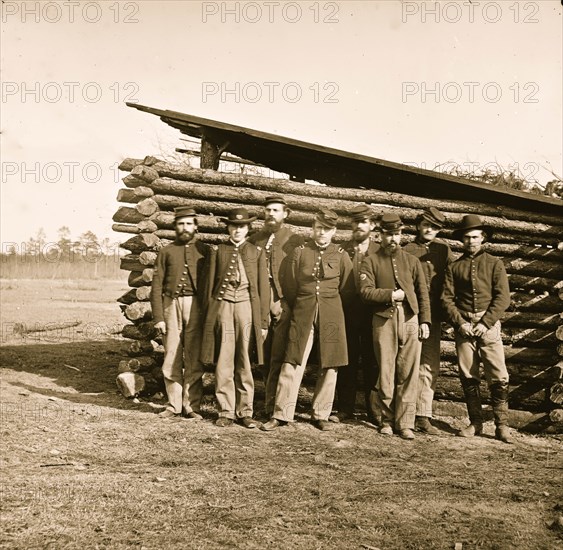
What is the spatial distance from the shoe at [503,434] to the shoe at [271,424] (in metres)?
2.40

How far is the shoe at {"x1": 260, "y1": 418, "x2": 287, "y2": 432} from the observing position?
271 inches

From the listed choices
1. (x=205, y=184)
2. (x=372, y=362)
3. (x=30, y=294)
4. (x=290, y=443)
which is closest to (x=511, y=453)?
(x=372, y=362)

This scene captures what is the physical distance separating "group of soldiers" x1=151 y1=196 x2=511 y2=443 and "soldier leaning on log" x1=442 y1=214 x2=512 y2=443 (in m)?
0.01

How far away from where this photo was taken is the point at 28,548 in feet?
12.1

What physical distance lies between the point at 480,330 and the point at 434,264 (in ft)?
3.26

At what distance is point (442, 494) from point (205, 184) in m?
5.58

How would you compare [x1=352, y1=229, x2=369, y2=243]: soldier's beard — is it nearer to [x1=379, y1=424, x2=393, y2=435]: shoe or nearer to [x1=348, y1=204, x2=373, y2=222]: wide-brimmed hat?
[x1=348, y1=204, x2=373, y2=222]: wide-brimmed hat

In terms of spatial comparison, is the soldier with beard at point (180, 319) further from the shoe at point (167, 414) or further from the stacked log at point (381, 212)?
the stacked log at point (381, 212)

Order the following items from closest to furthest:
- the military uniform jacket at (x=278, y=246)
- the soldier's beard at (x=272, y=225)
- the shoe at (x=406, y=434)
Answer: the shoe at (x=406, y=434)
the military uniform jacket at (x=278, y=246)
the soldier's beard at (x=272, y=225)

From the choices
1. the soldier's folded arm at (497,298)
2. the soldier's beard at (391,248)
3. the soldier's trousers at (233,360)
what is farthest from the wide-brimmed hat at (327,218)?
the soldier's folded arm at (497,298)

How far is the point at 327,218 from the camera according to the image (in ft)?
23.3

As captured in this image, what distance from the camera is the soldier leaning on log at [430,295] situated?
24.0ft

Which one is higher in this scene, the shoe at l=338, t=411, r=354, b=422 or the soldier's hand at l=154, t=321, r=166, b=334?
the soldier's hand at l=154, t=321, r=166, b=334

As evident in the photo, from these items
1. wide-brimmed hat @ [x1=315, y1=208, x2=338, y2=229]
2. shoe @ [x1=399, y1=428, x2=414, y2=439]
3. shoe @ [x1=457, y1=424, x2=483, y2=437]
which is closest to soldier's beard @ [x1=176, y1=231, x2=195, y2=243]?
wide-brimmed hat @ [x1=315, y1=208, x2=338, y2=229]
